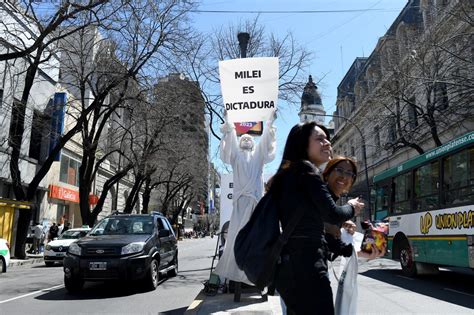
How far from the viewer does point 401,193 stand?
14695 millimetres

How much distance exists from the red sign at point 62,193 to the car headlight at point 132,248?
71.4 feet

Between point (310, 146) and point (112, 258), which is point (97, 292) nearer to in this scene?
point (112, 258)

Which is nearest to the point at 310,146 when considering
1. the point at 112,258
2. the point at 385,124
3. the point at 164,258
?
the point at 112,258

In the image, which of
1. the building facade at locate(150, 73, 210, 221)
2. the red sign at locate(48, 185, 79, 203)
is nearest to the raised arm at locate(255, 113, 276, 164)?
the building facade at locate(150, 73, 210, 221)

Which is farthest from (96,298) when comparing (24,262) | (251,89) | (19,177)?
(19,177)

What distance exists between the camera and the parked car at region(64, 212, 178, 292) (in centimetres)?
952

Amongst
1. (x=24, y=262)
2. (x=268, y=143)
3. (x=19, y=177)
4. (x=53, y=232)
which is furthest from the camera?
(x=53, y=232)

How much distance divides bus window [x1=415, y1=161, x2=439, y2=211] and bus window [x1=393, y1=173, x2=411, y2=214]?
63 cm

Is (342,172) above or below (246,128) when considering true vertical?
below

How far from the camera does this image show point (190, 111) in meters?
24.3

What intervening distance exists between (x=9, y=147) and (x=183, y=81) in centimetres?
1048

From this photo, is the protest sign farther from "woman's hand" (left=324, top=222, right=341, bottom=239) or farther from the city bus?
the city bus

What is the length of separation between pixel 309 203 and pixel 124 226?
30.2ft

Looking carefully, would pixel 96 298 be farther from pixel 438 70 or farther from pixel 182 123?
pixel 182 123
